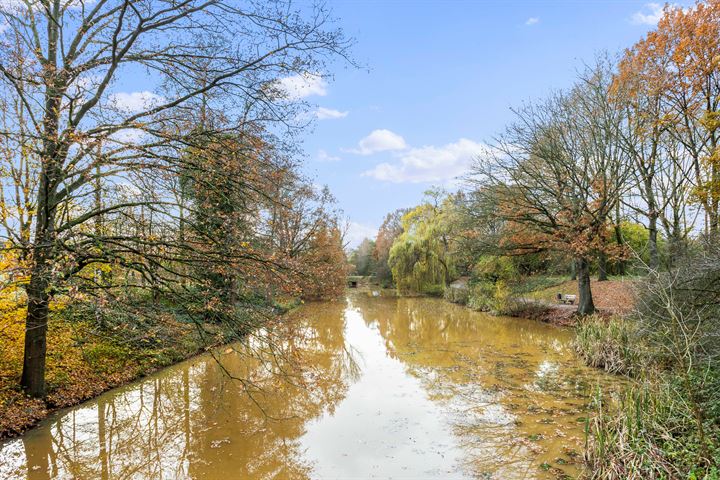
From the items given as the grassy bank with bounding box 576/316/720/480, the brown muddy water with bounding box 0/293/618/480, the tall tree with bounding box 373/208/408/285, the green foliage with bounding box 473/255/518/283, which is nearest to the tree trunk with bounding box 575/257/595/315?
the brown muddy water with bounding box 0/293/618/480

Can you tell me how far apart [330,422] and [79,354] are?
18.8ft

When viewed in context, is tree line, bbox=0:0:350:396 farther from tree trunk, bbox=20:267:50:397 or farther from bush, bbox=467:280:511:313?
bush, bbox=467:280:511:313

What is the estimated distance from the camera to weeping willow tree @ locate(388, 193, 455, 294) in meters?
26.2

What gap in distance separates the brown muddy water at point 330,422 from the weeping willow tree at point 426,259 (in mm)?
15168

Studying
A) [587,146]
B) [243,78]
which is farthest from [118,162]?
[587,146]

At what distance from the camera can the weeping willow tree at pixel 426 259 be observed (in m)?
26.2

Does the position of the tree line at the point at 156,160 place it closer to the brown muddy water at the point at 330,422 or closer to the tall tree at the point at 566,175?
the brown muddy water at the point at 330,422

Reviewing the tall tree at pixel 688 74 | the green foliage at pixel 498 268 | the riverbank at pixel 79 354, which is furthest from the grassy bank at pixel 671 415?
the green foliage at pixel 498 268

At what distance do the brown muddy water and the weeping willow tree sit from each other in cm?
1517

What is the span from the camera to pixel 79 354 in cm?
847

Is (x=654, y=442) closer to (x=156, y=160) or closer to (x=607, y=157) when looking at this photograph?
(x=156, y=160)

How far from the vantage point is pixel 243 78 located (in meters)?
6.12

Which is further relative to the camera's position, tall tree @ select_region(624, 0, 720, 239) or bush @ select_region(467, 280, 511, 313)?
bush @ select_region(467, 280, 511, 313)

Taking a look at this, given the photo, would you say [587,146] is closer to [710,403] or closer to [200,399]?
[710,403]
